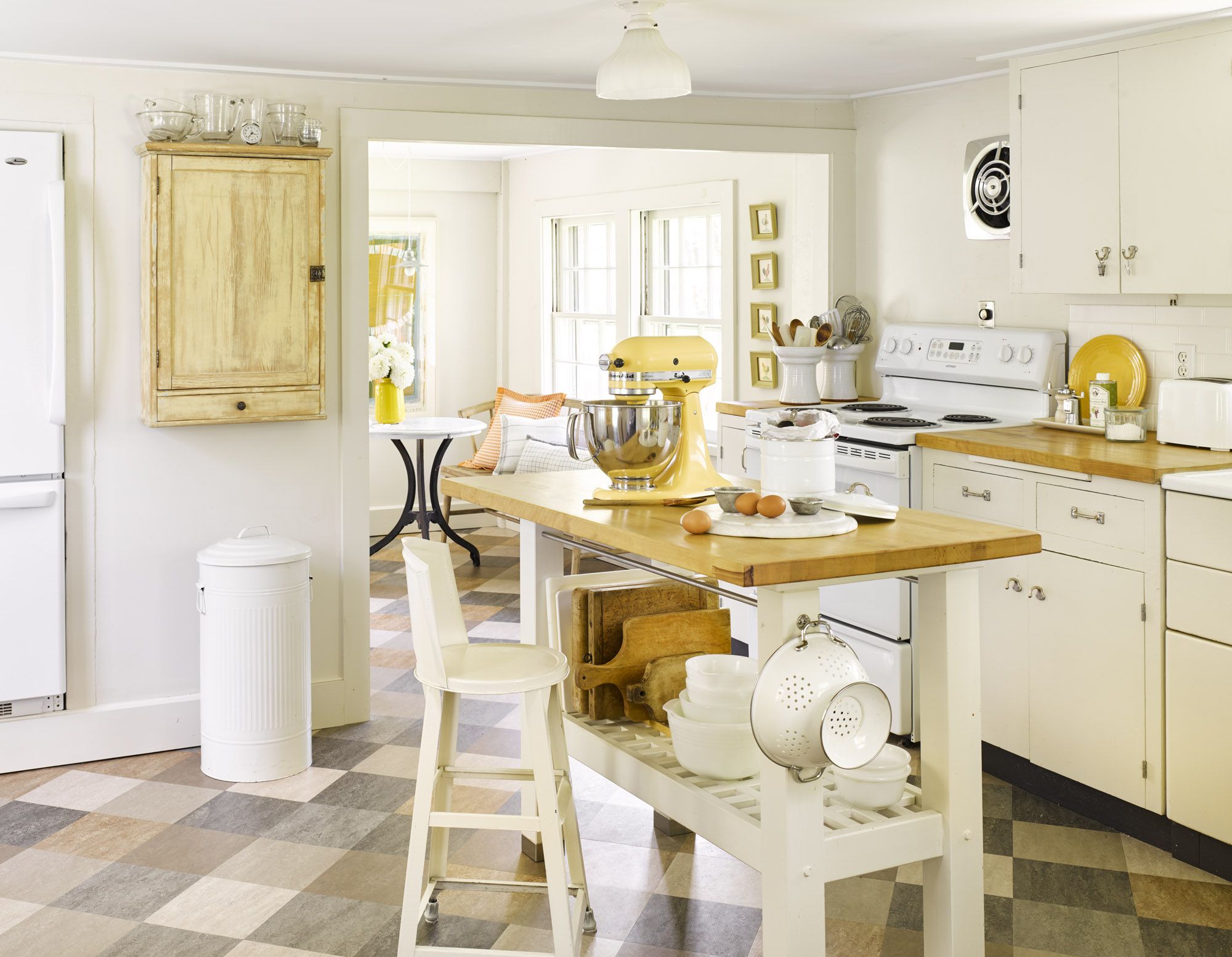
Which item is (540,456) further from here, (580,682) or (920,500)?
(580,682)

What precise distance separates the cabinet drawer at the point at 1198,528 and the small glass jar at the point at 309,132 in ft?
9.11

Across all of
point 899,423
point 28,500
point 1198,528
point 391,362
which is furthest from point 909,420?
point 391,362

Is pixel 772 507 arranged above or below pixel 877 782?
above

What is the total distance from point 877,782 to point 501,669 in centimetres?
80

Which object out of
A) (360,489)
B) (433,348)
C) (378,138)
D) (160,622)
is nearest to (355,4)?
(378,138)

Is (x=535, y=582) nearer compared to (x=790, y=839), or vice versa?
(x=790, y=839)

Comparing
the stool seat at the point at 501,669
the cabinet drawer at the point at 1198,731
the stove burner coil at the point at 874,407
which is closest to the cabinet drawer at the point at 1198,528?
the cabinet drawer at the point at 1198,731

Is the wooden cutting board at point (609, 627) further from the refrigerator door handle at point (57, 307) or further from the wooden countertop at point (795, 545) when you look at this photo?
the refrigerator door handle at point (57, 307)

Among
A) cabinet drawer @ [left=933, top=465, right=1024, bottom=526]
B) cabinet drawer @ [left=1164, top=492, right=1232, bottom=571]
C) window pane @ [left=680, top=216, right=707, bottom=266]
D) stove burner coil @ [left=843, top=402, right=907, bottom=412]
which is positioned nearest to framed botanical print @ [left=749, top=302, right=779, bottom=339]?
window pane @ [left=680, top=216, right=707, bottom=266]

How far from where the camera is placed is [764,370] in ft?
18.3

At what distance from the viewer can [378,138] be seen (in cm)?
427

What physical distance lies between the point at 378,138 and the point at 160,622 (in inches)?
71.6

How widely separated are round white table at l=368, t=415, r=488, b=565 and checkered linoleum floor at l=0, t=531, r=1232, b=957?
276 cm

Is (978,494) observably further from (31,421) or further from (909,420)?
(31,421)
